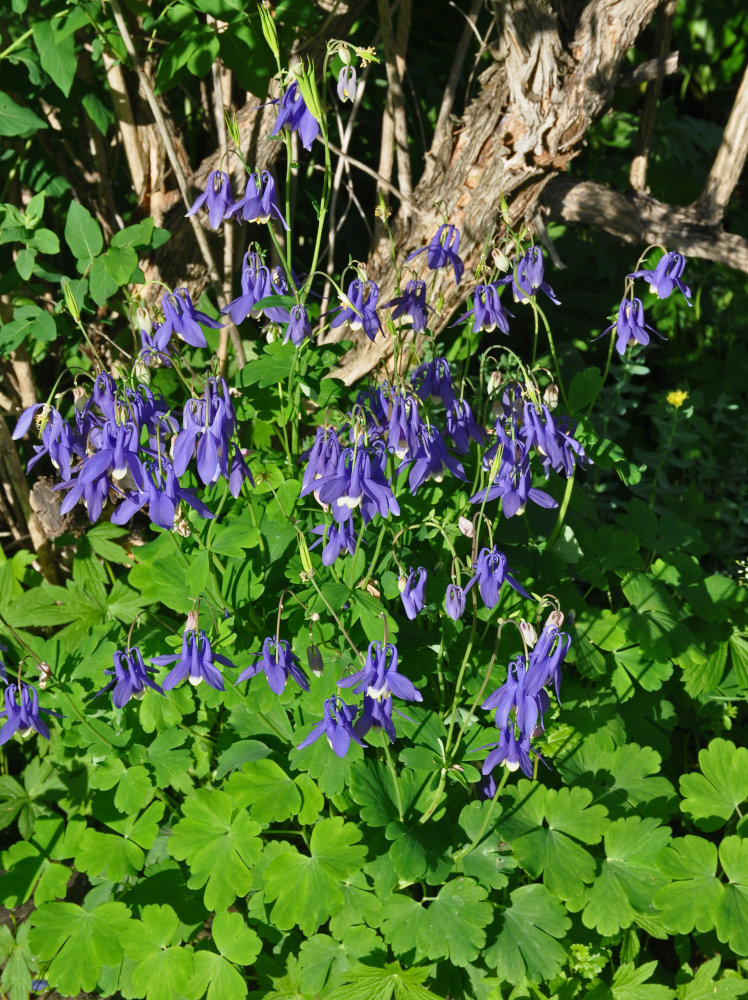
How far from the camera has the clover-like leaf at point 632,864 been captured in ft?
7.16

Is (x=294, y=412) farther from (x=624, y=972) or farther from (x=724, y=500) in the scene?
(x=724, y=500)

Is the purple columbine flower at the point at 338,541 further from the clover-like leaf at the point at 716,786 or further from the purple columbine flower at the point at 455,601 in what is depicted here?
the clover-like leaf at the point at 716,786

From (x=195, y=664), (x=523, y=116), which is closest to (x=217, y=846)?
(x=195, y=664)

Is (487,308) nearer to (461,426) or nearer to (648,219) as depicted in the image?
(461,426)

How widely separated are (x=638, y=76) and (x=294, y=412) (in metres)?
1.87

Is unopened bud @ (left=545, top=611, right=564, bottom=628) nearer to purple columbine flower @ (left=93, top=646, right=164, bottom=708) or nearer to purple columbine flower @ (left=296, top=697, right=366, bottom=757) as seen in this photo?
purple columbine flower @ (left=296, top=697, right=366, bottom=757)

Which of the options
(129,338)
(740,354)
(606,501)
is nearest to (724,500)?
(606,501)

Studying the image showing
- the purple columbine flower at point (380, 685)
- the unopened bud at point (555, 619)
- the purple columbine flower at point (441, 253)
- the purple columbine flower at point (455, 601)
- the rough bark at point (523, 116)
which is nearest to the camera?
the unopened bud at point (555, 619)

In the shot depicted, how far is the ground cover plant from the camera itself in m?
2.06

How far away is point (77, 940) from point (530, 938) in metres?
1.12

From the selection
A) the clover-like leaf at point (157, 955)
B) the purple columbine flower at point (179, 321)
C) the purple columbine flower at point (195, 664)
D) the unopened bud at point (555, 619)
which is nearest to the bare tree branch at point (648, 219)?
the purple columbine flower at point (179, 321)

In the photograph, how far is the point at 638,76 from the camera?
3268mm

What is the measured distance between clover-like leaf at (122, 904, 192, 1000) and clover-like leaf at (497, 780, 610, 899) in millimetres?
838

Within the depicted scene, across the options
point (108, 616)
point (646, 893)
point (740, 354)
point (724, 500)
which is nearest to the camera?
point (646, 893)
